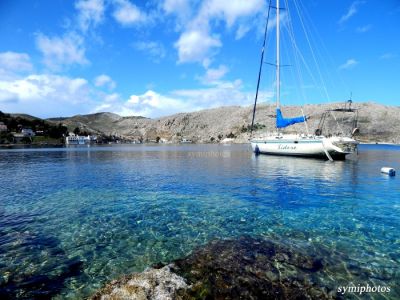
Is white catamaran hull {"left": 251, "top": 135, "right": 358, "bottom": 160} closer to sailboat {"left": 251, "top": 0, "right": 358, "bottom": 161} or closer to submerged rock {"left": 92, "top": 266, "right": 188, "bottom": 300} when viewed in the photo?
sailboat {"left": 251, "top": 0, "right": 358, "bottom": 161}

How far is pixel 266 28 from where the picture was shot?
5150cm

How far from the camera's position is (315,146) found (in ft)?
138

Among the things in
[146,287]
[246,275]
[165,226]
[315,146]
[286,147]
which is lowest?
[165,226]

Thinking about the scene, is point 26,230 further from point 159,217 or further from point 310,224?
point 310,224

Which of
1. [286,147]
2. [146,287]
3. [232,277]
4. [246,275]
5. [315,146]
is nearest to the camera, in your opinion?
[146,287]

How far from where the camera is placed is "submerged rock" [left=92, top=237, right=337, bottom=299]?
20.2ft

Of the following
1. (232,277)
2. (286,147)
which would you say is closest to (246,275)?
(232,277)

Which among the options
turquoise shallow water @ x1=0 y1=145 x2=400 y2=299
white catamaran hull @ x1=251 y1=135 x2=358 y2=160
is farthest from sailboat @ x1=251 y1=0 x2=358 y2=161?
turquoise shallow water @ x1=0 y1=145 x2=400 y2=299

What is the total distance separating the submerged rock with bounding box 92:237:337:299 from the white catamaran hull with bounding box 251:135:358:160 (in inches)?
1416

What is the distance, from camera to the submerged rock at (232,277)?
6.16m

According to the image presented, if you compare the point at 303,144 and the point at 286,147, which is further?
the point at 286,147

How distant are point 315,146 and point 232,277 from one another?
3936 cm

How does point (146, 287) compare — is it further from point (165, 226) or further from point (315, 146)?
point (315, 146)

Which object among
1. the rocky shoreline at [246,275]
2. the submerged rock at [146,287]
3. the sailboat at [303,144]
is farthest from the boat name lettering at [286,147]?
the submerged rock at [146,287]
